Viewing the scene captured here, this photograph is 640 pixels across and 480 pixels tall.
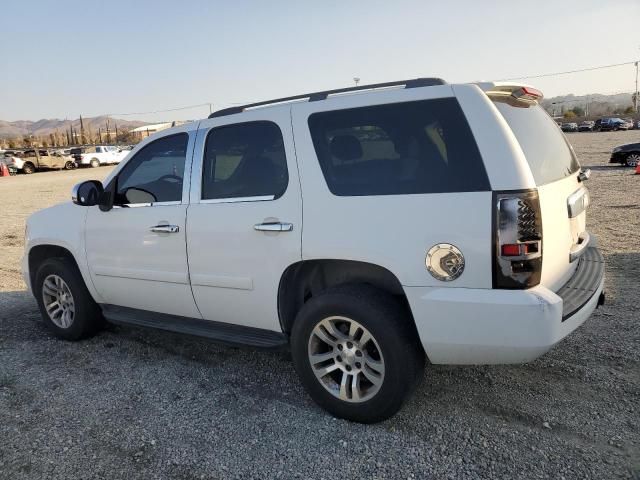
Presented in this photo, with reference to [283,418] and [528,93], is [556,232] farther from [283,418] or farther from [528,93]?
[283,418]

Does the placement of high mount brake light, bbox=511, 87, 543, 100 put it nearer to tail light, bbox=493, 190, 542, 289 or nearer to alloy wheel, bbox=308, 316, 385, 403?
tail light, bbox=493, 190, 542, 289

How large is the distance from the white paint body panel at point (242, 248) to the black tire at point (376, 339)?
0.32 metres

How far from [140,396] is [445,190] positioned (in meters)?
2.50

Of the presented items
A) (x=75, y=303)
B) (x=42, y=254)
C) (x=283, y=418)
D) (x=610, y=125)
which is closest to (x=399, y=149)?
(x=283, y=418)

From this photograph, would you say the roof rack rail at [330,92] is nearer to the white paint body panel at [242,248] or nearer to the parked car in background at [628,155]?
the white paint body panel at [242,248]

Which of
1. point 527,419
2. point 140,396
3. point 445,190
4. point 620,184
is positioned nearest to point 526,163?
point 445,190

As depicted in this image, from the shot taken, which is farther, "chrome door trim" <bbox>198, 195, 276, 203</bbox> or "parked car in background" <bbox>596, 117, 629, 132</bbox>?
"parked car in background" <bbox>596, 117, 629, 132</bbox>

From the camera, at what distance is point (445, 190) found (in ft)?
9.29

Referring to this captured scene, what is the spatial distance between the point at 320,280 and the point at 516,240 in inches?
51.5

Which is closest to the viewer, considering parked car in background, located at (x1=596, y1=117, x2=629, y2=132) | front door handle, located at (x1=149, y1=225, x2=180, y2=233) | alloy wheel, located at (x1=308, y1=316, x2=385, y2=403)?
alloy wheel, located at (x1=308, y1=316, x2=385, y2=403)

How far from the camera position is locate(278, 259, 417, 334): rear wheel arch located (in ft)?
10.5

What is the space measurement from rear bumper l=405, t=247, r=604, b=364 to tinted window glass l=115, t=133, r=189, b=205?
2.01 meters

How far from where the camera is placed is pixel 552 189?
2.93 meters

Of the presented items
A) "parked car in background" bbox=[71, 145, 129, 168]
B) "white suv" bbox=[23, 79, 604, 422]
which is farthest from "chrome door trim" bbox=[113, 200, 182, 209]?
"parked car in background" bbox=[71, 145, 129, 168]
